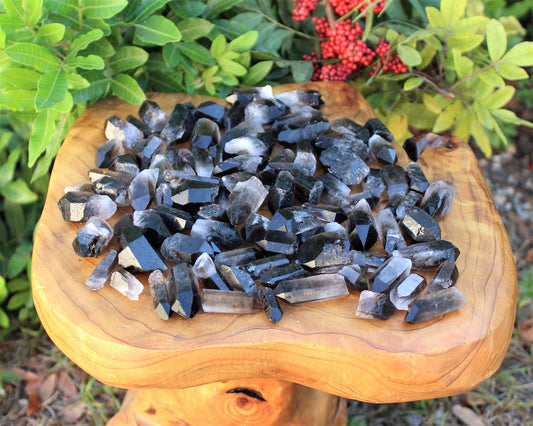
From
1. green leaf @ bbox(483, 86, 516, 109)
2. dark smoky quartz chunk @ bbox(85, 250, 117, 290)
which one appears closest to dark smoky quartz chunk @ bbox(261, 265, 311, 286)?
dark smoky quartz chunk @ bbox(85, 250, 117, 290)

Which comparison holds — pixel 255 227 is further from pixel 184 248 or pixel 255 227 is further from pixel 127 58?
pixel 127 58

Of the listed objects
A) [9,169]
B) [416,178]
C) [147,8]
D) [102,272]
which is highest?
[147,8]

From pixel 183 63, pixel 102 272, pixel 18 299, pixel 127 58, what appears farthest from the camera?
pixel 18 299

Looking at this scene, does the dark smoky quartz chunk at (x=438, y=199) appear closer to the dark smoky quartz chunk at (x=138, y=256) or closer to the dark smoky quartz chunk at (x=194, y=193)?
the dark smoky quartz chunk at (x=194, y=193)

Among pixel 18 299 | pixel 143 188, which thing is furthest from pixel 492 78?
pixel 18 299

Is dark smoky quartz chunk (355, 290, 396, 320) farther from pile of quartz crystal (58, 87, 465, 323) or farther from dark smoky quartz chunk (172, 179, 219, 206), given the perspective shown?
dark smoky quartz chunk (172, 179, 219, 206)

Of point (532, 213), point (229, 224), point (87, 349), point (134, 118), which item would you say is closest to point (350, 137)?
point (229, 224)

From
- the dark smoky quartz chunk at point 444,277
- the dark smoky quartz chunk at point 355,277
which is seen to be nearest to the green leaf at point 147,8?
the dark smoky quartz chunk at point 355,277
